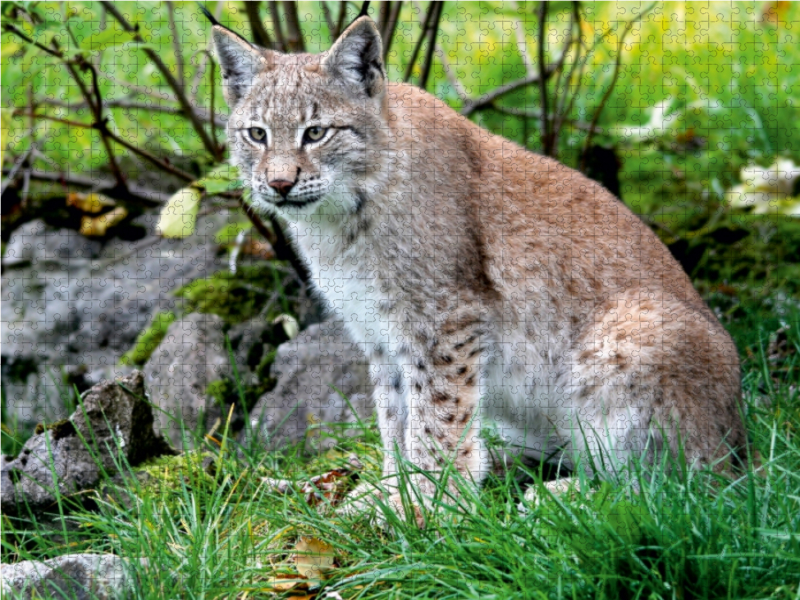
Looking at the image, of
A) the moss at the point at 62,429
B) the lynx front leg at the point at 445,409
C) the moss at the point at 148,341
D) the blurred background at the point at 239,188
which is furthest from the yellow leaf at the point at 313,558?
the moss at the point at 148,341

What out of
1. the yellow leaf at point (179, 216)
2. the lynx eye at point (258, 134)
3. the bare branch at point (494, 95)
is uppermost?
the lynx eye at point (258, 134)

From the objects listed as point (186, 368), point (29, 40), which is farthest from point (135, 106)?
point (186, 368)

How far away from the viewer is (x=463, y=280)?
453 cm

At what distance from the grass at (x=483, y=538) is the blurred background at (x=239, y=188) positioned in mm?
1271

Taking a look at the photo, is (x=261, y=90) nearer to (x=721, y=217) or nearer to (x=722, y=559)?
(x=722, y=559)

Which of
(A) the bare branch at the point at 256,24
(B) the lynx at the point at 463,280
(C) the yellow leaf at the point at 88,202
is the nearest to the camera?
(B) the lynx at the point at 463,280

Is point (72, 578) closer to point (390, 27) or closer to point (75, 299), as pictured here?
point (75, 299)

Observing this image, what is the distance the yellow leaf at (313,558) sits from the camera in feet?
11.7

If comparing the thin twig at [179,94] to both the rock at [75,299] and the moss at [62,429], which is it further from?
the moss at [62,429]

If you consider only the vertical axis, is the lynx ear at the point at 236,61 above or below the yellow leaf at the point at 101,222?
above

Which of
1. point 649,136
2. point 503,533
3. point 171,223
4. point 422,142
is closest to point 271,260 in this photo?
point 171,223

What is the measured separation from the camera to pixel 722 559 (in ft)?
9.78

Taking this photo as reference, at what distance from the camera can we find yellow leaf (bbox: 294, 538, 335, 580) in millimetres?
3572

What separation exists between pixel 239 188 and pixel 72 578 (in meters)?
2.46
